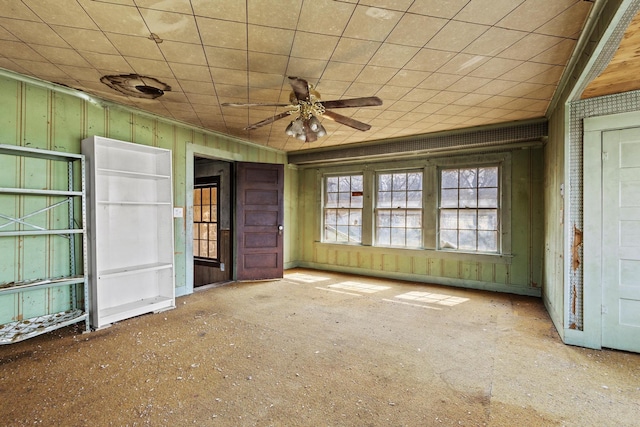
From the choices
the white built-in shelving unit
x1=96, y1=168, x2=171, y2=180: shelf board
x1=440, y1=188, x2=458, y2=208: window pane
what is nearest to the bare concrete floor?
the white built-in shelving unit

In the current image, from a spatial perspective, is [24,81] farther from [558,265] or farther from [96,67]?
[558,265]

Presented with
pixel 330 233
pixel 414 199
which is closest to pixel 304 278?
pixel 330 233

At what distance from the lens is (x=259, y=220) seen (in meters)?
5.54

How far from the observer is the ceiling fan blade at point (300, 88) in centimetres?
253

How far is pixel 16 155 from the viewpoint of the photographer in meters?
2.99

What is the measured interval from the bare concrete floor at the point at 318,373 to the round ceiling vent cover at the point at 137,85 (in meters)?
2.63

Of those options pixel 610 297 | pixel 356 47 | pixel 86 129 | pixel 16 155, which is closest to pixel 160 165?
pixel 86 129

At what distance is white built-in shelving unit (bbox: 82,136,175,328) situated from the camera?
3322 mm

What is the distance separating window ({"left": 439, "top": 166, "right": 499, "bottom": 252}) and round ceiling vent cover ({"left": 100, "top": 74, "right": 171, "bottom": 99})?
4.54 m

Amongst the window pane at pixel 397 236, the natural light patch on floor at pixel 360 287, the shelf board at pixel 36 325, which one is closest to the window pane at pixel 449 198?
the window pane at pixel 397 236

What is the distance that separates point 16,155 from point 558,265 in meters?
5.78

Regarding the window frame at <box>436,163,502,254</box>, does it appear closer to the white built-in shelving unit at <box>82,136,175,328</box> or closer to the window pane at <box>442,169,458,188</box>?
the window pane at <box>442,169,458,188</box>

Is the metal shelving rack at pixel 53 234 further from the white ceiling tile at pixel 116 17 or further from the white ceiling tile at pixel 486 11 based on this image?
the white ceiling tile at pixel 486 11

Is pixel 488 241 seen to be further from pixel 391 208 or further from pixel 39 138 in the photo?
pixel 39 138
